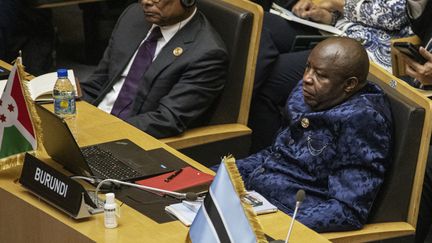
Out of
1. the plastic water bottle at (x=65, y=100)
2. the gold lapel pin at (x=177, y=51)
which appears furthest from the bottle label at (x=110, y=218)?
the gold lapel pin at (x=177, y=51)

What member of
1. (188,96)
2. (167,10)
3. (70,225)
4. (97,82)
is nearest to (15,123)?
(70,225)

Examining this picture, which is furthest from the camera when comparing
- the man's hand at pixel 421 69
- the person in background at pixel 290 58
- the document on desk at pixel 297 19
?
the document on desk at pixel 297 19

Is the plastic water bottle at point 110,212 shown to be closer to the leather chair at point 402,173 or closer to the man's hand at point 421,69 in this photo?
the leather chair at point 402,173

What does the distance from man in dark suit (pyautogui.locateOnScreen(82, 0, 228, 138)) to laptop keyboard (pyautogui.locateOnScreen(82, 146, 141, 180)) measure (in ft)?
1.62

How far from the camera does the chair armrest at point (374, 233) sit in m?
2.99

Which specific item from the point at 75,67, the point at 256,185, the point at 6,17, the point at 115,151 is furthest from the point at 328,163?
the point at 75,67

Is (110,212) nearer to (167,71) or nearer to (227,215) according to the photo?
(227,215)

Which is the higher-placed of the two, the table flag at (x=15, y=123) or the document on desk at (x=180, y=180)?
the table flag at (x=15, y=123)

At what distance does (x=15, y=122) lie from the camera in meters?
3.07

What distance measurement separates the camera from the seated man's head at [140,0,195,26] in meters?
3.80

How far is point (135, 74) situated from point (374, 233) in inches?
51.2

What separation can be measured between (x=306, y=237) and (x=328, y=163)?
49cm

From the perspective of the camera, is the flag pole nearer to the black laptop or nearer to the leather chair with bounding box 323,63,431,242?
the black laptop

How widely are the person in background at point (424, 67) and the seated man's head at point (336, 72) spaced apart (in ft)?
2.14
